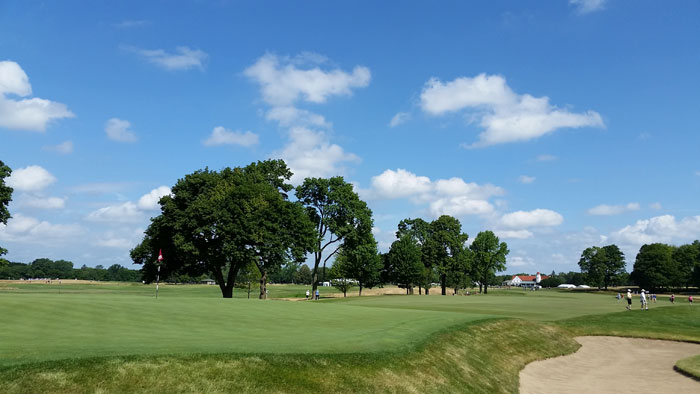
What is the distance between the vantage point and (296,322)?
25.9 m

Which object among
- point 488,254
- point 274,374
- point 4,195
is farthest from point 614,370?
point 488,254

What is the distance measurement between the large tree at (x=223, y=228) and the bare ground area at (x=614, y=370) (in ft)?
129

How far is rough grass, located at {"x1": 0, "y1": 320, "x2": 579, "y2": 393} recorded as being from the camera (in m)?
11.3

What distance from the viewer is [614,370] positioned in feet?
83.9

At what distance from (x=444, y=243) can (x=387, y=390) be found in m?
98.2

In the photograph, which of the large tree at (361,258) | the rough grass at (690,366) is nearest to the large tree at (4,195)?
the large tree at (361,258)

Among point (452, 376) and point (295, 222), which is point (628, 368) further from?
point (295, 222)

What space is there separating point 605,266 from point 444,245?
8582cm

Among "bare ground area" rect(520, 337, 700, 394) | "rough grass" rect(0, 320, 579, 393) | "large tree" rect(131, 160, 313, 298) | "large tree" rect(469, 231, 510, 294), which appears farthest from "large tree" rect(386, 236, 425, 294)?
"rough grass" rect(0, 320, 579, 393)

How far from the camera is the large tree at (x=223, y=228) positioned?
188 feet

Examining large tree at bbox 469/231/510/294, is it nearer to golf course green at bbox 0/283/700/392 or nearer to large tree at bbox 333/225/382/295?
large tree at bbox 333/225/382/295

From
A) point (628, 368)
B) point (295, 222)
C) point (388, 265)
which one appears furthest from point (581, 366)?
point (388, 265)

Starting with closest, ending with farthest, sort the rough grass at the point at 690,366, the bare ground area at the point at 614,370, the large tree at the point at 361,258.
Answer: the bare ground area at the point at 614,370 < the rough grass at the point at 690,366 < the large tree at the point at 361,258

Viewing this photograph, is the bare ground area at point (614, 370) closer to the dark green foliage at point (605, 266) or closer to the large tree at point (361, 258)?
the large tree at point (361, 258)
